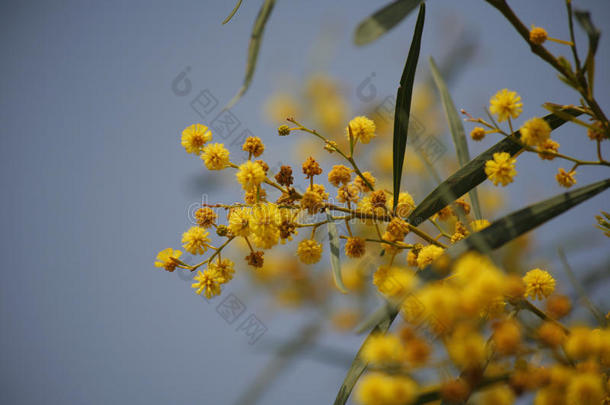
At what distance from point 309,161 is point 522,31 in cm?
37

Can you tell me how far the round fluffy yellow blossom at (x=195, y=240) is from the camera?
0.75 metres

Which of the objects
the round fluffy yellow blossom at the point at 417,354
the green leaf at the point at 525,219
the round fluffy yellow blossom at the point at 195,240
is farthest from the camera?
the round fluffy yellow blossom at the point at 195,240

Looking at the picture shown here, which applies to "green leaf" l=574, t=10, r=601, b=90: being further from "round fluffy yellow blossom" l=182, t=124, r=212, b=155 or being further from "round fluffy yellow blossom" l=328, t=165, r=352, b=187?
"round fluffy yellow blossom" l=182, t=124, r=212, b=155

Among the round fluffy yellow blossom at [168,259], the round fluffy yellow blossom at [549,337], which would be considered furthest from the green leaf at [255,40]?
the round fluffy yellow blossom at [549,337]

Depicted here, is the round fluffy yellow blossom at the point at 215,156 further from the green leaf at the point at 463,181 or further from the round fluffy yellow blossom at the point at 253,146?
the green leaf at the point at 463,181

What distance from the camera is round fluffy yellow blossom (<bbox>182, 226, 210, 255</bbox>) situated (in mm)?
747

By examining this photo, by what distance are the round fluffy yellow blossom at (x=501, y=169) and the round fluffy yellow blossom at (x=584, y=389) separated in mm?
278

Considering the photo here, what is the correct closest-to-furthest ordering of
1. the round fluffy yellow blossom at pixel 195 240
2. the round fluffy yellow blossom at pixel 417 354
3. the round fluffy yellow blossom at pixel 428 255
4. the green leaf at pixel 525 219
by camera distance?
the round fluffy yellow blossom at pixel 417 354 → the green leaf at pixel 525 219 → the round fluffy yellow blossom at pixel 428 255 → the round fluffy yellow blossom at pixel 195 240

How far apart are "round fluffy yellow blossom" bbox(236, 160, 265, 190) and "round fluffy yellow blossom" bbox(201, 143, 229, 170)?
7 centimetres

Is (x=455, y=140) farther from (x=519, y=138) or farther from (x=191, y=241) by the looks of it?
(x=191, y=241)

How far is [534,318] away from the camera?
0.64 m

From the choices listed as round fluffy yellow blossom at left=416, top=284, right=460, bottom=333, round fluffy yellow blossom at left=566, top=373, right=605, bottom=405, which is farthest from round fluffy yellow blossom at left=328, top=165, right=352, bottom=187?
round fluffy yellow blossom at left=566, top=373, right=605, bottom=405

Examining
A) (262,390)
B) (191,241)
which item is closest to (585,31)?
(191,241)

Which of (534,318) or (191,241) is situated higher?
(534,318)
